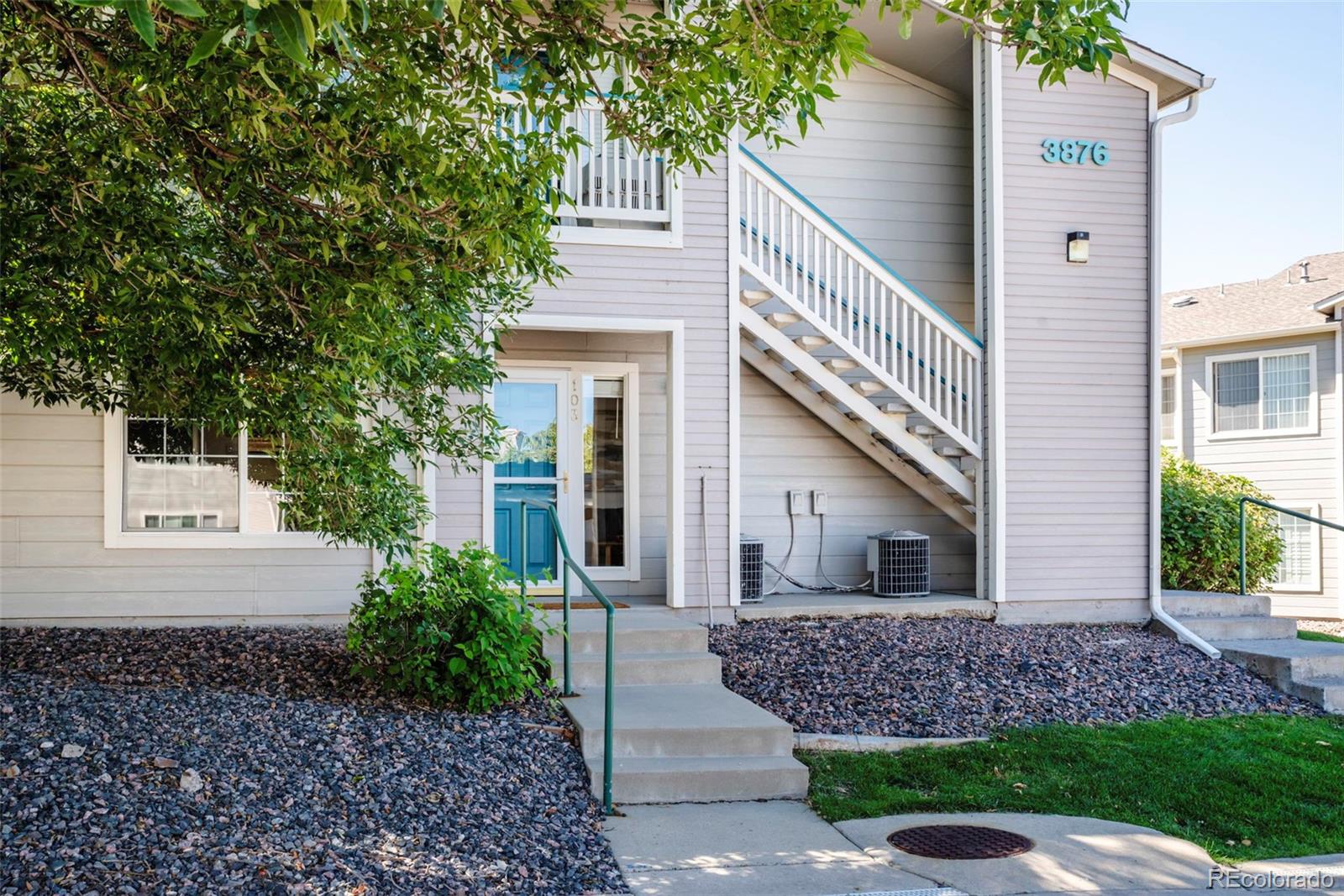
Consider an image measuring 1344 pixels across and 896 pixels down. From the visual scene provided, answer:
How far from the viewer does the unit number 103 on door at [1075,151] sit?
30.3 ft

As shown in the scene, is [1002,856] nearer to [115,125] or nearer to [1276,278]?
[115,125]

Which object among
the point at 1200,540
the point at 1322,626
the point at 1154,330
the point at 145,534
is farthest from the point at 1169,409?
the point at 145,534

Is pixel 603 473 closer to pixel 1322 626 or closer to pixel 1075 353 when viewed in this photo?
pixel 1075 353

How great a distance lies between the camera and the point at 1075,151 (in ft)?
30.5

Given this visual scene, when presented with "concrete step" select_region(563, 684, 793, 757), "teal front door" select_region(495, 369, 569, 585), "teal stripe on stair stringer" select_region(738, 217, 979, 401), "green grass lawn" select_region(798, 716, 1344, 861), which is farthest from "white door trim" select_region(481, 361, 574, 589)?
"green grass lawn" select_region(798, 716, 1344, 861)

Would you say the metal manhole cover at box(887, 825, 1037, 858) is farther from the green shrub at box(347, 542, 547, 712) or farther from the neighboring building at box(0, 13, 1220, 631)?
the neighboring building at box(0, 13, 1220, 631)

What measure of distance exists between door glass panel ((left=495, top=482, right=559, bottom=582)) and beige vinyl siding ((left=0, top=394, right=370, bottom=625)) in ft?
4.81

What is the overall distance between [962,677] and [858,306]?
3597 mm

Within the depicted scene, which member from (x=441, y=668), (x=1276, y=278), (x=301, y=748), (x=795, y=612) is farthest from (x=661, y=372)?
(x=1276, y=278)

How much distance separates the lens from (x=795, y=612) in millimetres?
8648

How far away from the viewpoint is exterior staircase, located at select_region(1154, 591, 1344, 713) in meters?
7.82

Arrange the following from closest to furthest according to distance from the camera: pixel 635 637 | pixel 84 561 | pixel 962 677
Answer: pixel 635 637
pixel 962 677
pixel 84 561

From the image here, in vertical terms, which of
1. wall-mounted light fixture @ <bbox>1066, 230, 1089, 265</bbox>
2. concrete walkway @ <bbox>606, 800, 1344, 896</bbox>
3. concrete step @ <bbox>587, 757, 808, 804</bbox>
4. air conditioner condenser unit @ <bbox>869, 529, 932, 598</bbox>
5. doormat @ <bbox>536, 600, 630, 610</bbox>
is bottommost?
concrete walkway @ <bbox>606, 800, 1344, 896</bbox>

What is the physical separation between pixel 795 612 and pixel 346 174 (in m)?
5.59
